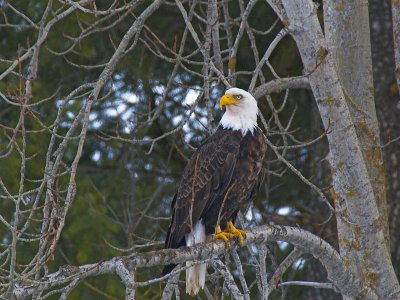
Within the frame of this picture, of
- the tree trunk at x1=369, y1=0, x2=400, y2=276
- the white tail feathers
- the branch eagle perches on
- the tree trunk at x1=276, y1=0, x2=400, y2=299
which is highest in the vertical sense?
the tree trunk at x1=369, y1=0, x2=400, y2=276

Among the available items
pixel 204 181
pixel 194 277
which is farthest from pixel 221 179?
pixel 194 277

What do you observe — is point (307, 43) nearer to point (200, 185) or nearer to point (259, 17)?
point (200, 185)

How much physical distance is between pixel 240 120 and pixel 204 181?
19.2 inches

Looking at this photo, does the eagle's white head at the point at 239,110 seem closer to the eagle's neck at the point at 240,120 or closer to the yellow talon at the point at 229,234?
the eagle's neck at the point at 240,120

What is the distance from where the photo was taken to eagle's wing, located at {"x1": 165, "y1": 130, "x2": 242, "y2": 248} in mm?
5727

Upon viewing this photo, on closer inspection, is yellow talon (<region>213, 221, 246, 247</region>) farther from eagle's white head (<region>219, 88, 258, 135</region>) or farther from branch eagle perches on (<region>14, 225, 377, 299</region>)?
eagle's white head (<region>219, 88, 258, 135</region>)

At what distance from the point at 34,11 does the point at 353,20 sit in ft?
10.5

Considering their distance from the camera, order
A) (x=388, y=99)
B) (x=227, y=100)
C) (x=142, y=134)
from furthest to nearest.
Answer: (x=142, y=134), (x=388, y=99), (x=227, y=100)

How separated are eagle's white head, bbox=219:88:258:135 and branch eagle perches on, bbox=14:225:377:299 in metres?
1.00

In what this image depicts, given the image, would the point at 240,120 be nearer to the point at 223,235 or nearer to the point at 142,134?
the point at 223,235

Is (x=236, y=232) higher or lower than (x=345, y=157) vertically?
lower

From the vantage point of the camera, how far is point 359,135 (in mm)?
6000

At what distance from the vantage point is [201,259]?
4656mm

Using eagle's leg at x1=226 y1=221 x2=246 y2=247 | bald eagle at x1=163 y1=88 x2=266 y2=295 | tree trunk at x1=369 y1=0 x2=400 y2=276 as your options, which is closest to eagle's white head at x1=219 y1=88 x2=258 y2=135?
bald eagle at x1=163 y1=88 x2=266 y2=295
